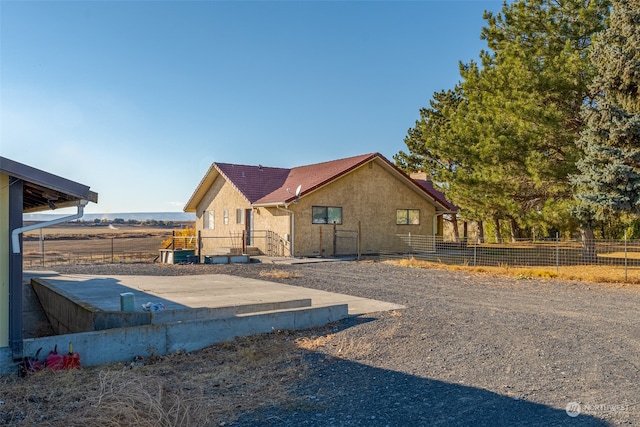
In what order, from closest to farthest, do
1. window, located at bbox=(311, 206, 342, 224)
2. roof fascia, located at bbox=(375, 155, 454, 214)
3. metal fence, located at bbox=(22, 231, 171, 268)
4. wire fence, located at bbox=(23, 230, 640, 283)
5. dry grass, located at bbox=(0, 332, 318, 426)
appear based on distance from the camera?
1. dry grass, located at bbox=(0, 332, 318, 426)
2. wire fence, located at bbox=(23, 230, 640, 283)
3. window, located at bbox=(311, 206, 342, 224)
4. metal fence, located at bbox=(22, 231, 171, 268)
5. roof fascia, located at bbox=(375, 155, 454, 214)

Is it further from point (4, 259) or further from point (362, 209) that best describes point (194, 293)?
point (362, 209)

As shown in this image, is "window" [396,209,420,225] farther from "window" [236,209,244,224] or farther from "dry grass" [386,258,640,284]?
"window" [236,209,244,224]

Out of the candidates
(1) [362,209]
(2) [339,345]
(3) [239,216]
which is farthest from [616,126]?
(3) [239,216]

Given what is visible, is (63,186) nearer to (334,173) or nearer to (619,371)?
(619,371)

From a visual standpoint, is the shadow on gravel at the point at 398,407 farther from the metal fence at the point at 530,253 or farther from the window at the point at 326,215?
the window at the point at 326,215

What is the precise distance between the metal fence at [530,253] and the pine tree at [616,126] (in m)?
2.08

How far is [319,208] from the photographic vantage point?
2291 centimetres

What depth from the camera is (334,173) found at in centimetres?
2338

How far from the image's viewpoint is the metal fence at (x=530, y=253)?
59.0 ft

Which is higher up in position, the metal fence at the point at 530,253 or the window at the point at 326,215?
the window at the point at 326,215

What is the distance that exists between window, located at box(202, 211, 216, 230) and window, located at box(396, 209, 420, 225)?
33.7 ft

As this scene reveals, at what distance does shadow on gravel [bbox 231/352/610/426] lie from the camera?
14.1ft

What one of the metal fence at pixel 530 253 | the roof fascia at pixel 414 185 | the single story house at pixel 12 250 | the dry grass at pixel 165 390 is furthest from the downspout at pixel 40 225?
the roof fascia at pixel 414 185

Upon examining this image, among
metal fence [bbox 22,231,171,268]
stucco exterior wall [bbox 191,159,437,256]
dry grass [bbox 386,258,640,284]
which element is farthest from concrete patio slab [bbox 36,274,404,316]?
stucco exterior wall [bbox 191,159,437,256]
